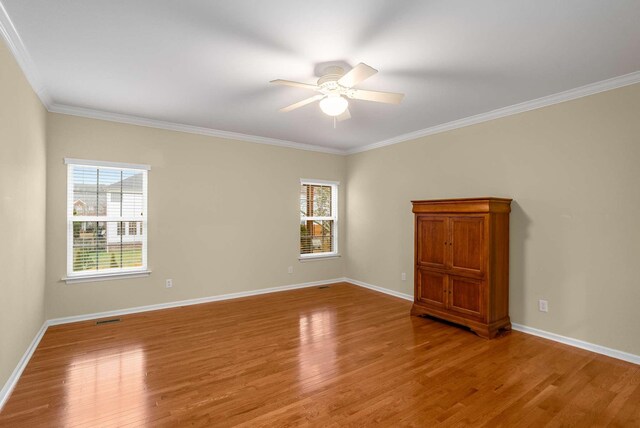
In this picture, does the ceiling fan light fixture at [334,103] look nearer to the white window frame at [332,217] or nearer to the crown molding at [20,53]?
the crown molding at [20,53]

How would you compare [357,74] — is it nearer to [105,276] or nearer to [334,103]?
[334,103]

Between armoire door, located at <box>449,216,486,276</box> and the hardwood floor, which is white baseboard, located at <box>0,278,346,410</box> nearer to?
the hardwood floor

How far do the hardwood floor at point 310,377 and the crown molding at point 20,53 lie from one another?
2550 mm

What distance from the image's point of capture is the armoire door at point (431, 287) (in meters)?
3.98

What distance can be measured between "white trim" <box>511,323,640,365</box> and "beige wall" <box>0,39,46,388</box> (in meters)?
4.78

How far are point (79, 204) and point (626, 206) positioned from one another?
19.4ft

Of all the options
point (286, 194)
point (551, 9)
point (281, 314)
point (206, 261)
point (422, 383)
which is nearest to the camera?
point (551, 9)

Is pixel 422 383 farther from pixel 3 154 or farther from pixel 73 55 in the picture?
pixel 73 55

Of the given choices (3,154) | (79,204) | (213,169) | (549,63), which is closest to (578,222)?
(549,63)

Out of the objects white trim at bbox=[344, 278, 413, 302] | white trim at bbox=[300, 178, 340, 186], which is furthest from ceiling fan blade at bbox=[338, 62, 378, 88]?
white trim at bbox=[344, 278, 413, 302]

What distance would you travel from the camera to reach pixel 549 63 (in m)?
2.67

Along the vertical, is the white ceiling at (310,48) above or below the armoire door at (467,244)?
above

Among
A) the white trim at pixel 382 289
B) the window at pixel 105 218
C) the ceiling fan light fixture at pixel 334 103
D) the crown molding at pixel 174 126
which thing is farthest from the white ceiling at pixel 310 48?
the white trim at pixel 382 289

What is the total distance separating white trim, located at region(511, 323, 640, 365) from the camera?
9.59ft
